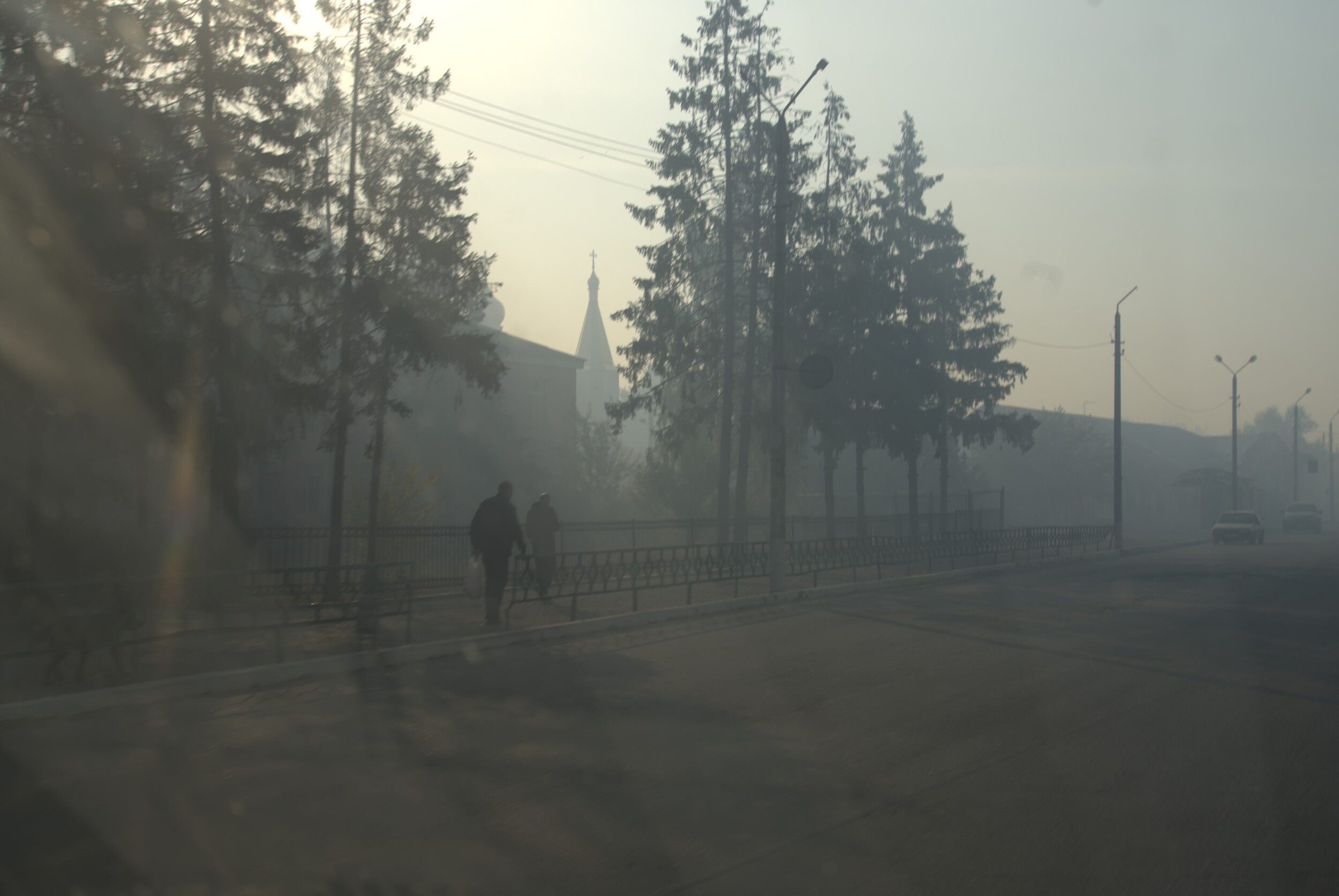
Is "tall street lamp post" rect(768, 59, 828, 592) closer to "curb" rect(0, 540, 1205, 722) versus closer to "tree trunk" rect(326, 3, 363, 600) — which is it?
"curb" rect(0, 540, 1205, 722)

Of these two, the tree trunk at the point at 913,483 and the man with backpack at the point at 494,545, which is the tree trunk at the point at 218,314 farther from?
the tree trunk at the point at 913,483

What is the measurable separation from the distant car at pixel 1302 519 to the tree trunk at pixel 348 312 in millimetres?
62940

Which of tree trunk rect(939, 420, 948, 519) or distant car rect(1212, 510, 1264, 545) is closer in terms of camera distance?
tree trunk rect(939, 420, 948, 519)

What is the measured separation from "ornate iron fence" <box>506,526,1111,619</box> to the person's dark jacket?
0.59m

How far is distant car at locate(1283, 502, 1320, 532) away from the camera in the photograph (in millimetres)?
64562

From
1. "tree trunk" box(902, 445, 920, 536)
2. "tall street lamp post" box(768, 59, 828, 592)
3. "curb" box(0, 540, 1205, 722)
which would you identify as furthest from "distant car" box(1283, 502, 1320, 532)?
"tall street lamp post" box(768, 59, 828, 592)

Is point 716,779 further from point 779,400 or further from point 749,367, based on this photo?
point 749,367

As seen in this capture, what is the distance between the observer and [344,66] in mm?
22141

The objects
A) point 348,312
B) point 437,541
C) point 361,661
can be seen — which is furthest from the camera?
point 437,541

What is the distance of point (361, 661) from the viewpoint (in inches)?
450

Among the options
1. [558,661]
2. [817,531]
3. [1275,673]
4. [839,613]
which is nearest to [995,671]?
[1275,673]

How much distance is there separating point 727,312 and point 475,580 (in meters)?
19.2

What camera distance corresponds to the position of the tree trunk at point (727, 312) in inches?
1242

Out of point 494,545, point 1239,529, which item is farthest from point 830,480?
point 494,545
